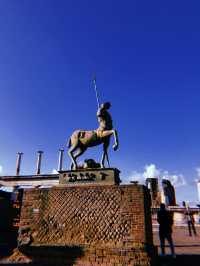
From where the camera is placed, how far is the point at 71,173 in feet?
31.1

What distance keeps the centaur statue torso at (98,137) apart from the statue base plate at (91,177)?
0.43 m

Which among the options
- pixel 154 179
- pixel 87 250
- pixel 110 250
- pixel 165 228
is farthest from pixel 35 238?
pixel 154 179

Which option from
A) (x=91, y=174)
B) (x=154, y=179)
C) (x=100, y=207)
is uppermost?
(x=154, y=179)

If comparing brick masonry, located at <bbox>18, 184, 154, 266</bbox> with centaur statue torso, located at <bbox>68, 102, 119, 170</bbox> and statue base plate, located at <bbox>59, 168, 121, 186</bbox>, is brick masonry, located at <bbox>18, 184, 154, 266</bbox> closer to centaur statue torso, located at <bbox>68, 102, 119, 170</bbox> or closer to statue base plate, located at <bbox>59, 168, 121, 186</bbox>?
statue base plate, located at <bbox>59, 168, 121, 186</bbox>

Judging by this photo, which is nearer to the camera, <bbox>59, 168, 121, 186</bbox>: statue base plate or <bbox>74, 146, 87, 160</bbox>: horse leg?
<bbox>59, 168, 121, 186</bbox>: statue base plate

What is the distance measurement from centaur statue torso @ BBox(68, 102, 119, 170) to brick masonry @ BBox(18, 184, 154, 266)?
1431mm

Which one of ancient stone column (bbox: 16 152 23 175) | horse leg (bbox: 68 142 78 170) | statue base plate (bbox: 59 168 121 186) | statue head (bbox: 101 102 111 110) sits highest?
ancient stone column (bbox: 16 152 23 175)

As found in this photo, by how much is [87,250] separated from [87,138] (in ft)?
12.7

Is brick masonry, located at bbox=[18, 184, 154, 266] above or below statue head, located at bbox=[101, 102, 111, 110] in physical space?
below

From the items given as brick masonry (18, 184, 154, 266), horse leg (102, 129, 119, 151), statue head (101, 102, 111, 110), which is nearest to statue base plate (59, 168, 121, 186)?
brick masonry (18, 184, 154, 266)

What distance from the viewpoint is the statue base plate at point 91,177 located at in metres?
8.91

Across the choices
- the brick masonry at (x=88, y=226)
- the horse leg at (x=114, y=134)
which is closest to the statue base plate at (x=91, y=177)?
the brick masonry at (x=88, y=226)

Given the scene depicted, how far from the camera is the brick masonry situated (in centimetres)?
766

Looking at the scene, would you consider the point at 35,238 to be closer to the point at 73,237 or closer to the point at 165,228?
the point at 73,237
